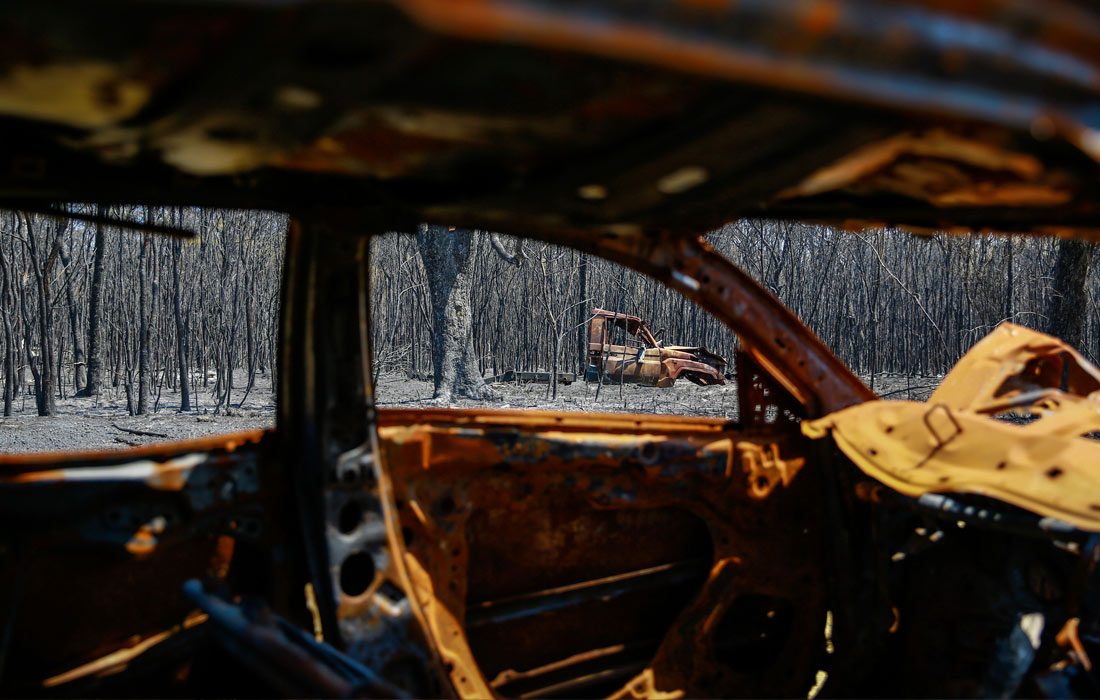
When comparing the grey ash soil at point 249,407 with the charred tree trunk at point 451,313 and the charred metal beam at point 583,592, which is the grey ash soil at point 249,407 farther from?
the charred metal beam at point 583,592

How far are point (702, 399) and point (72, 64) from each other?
14.2 metres

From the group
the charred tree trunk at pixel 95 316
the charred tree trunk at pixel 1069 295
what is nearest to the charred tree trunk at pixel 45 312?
the charred tree trunk at pixel 95 316

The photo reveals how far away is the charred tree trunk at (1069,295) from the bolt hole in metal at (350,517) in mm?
7283

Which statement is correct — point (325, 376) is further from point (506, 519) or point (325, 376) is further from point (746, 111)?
point (746, 111)

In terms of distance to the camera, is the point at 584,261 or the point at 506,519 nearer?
the point at 506,519

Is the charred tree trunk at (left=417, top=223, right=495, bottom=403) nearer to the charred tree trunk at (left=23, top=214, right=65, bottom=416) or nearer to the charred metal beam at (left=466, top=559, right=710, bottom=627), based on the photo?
the charred tree trunk at (left=23, top=214, right=65, bottom=416)

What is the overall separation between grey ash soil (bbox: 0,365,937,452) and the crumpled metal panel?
8015 mm

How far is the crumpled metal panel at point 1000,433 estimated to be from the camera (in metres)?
2.07

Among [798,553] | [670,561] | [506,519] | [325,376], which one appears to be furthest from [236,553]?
[798,553]

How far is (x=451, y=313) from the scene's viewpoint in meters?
14.5

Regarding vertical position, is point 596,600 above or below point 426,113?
below

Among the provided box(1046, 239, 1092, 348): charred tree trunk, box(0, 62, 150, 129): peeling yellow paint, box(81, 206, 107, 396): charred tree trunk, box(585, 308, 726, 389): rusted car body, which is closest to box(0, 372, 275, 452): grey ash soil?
box(81, 206, 107, 396): charred tree trunk

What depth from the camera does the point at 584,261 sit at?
1741 centimetres

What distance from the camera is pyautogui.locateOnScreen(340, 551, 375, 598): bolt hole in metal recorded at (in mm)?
2236
